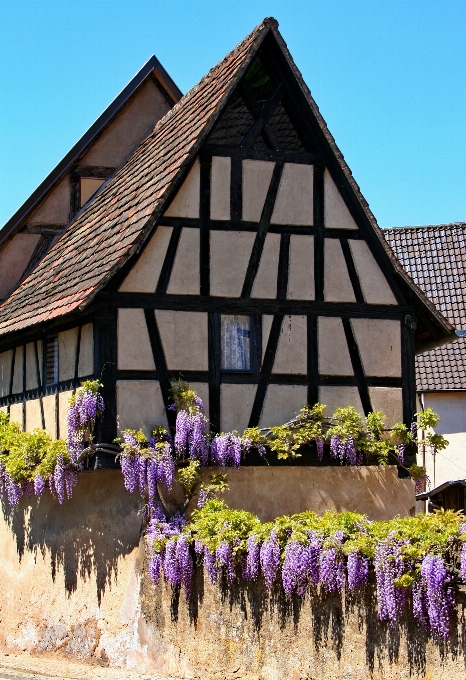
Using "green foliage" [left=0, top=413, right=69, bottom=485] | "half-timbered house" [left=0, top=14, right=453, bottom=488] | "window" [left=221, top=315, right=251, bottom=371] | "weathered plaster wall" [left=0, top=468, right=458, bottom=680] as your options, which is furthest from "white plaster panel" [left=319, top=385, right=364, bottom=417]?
"green foliage" [left=0, top=413, right=69, bottom=485]

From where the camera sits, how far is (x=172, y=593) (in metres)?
11.8

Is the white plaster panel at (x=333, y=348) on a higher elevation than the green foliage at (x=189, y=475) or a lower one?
higher

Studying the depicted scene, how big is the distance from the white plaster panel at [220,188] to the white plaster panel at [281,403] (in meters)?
2.30

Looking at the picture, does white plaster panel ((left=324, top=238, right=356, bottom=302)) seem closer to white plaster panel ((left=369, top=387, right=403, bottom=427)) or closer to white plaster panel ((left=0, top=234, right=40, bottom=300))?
white plaster panel ((left=369, top=387, right=403, bottom=427))

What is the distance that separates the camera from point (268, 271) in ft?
45.7

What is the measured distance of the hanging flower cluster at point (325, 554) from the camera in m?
9.66

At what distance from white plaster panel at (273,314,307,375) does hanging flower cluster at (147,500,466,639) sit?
7.04 ft

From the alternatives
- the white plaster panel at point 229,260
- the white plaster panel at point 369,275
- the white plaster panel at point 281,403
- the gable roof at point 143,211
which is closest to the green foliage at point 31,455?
the gable roof at point 143,211

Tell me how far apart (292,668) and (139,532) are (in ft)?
9.72

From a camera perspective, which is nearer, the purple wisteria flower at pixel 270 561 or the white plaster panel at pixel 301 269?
the purple wisteria flower at pixel 270 561

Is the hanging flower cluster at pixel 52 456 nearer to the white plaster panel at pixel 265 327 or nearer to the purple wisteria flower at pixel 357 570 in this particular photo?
the white plaster panel at pixel 265 327

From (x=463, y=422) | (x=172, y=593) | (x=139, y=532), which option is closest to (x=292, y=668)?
(x=172, y=593)

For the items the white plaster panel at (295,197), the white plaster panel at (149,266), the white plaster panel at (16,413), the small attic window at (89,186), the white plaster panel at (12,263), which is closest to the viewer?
the white plaster panel at (149,266)

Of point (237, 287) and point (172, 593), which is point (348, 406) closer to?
point (237, 287)
